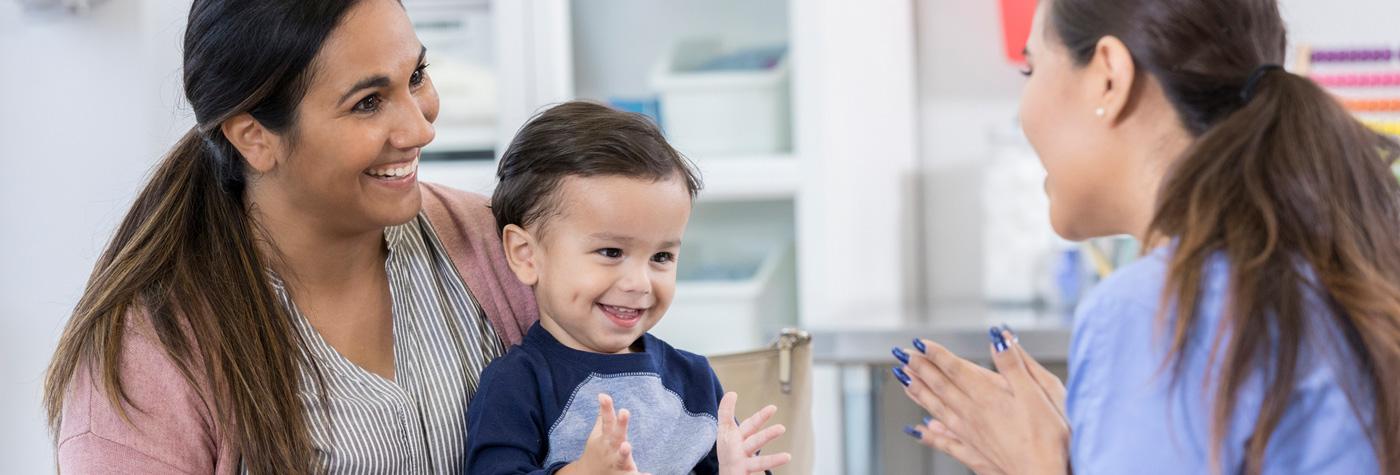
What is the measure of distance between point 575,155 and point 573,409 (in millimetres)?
253

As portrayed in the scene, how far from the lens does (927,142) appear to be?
3.21m

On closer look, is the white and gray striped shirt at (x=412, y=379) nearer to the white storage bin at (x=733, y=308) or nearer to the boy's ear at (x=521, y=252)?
the boy's ear at (x=521, y=252)

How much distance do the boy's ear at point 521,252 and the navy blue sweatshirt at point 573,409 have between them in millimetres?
55

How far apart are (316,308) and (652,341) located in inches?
14.3

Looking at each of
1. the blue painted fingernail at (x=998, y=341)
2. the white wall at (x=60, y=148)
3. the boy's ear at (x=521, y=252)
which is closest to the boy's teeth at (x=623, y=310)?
the boy's ear at (x=521, y=252)

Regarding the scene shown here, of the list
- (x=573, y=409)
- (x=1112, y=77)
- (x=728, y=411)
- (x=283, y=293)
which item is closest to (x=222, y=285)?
(x=283, y=293)

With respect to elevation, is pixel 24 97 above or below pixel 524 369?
above

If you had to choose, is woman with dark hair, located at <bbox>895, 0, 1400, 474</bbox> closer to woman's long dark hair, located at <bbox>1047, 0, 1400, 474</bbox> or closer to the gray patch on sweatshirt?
woman's long dark hair, located at <bbox>1047, 0, 1400, 474</bbox>

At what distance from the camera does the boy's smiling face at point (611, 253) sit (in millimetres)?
1317

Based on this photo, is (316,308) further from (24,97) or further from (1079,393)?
(24,97)

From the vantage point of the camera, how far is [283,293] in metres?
1.42

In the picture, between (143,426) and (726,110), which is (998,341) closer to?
(143,426)

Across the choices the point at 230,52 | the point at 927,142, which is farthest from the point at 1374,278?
the point at 927,142

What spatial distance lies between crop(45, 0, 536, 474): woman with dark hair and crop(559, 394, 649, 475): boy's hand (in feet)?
0.88
